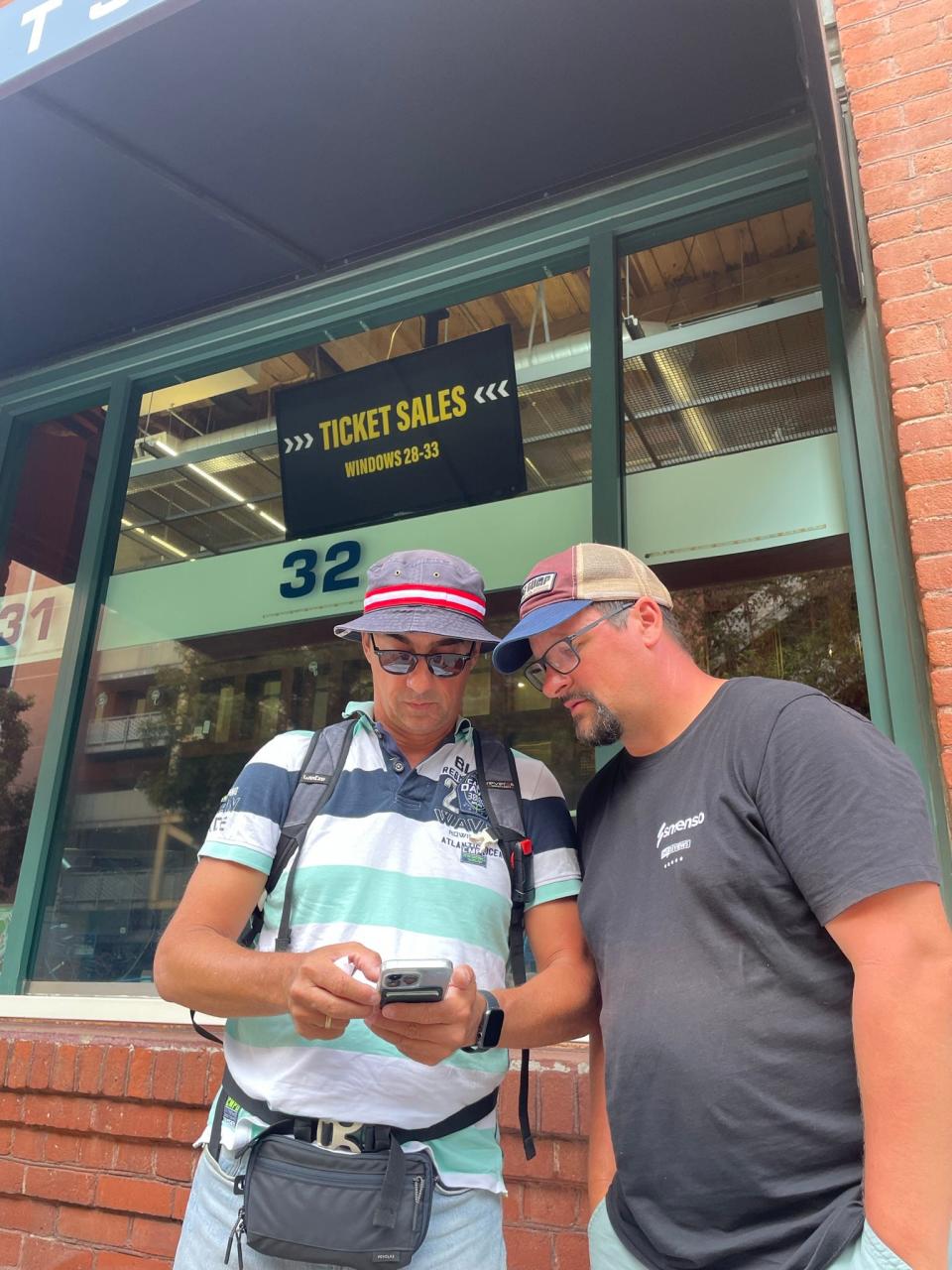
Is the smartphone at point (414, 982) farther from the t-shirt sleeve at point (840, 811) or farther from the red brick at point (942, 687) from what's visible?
the red brick at point (942, 687)

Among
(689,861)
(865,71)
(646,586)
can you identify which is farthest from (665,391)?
(689,861)

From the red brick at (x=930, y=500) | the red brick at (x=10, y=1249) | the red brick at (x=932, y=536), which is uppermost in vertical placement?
the red brick at (x=930, y=500)

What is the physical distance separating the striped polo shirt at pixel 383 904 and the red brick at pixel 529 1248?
1127mm

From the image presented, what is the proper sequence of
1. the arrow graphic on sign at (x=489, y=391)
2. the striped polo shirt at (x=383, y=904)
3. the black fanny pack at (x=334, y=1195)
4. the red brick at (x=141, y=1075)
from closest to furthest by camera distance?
the black fanny pack at (x=334, y=1195)
the striped polo shirt at (x=383, y=904)
the red brick at (x=141, y=1075)
the arrow graphic on sign at (x=489, y=391)

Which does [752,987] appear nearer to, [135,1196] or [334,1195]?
[334,1195]

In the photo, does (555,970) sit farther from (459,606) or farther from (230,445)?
(230,445)

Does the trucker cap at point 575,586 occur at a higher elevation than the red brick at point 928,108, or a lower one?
lower

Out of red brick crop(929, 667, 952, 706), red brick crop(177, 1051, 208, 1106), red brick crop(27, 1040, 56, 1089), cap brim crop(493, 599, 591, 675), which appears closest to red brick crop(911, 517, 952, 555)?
red brick crop(929, 667, 952, 706)

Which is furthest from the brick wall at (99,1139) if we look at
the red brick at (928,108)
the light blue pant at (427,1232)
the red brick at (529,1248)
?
the red brick at (928,108)

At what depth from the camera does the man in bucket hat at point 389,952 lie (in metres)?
1.43

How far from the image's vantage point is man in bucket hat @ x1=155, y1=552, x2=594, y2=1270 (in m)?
1.43

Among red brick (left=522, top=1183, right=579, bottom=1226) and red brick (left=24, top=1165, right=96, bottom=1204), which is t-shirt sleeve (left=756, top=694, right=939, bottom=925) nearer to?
red brick (left=522, top=1183, right=579, bottom=1226)

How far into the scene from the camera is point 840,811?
1.34 meters

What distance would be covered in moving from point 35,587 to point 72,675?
0.66 meters
